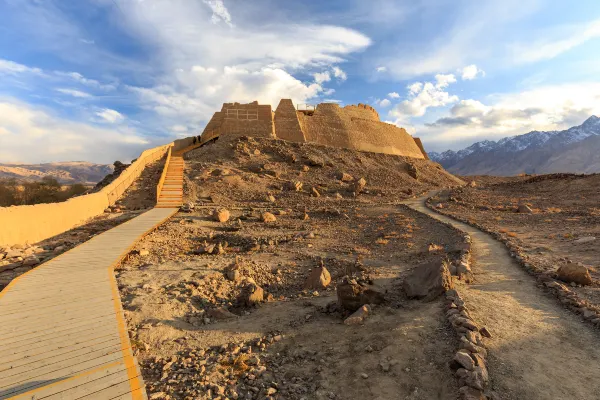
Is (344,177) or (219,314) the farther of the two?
(344,177)

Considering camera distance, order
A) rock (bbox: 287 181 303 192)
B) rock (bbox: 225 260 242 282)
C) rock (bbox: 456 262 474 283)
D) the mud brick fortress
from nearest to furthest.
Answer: rock (bbox: 456 262 474 283), rock (bbox: 225 260 242 282), rock (bbox: 287 181 303 192), the mud brick fortress

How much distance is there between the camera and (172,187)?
20125 millimetres

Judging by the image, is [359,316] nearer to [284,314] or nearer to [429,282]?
[284,314]

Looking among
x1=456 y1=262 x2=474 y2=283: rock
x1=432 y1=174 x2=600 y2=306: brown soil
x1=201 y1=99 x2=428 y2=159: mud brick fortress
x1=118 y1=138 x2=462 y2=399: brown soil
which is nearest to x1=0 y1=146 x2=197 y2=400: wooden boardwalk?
x1=118 y1=138 x2=462 y2=399: brown soil

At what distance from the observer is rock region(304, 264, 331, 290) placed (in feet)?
27.4

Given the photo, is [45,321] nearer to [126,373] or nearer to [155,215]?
[126,373]

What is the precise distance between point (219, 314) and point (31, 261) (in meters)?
5.92

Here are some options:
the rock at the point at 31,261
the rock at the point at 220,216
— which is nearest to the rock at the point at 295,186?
the rock at the point at 220,216

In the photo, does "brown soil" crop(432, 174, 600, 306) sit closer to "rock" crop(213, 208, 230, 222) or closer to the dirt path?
the dirt path

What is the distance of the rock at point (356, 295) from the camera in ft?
20.7

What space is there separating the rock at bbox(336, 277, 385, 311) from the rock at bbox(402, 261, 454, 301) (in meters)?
0.80

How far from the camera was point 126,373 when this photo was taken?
13.1ft

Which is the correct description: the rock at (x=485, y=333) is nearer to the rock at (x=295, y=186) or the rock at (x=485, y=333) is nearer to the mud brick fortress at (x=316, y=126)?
the rock at (x=295, y=186)

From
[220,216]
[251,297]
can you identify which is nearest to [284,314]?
[251,297]
